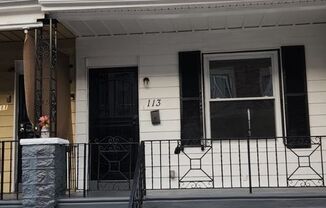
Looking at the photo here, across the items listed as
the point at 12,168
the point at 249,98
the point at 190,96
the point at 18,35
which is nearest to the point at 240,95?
the point at 249,98

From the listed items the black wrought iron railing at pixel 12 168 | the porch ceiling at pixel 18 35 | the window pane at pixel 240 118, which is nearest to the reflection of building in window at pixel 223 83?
the window pane at pixel 240 118

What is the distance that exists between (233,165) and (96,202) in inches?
101

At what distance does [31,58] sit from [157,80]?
7.43 feet

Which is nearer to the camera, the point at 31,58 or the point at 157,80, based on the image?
the point at 31,58

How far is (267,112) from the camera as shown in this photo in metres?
8.50

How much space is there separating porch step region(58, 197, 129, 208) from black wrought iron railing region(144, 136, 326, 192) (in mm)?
1339

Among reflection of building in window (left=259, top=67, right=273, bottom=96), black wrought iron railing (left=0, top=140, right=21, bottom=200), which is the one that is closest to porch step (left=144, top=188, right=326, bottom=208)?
reflection of building in window (left=259, top=67, right=273, bottom=96)

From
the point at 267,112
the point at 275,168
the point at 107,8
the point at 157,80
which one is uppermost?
the point at 107,8

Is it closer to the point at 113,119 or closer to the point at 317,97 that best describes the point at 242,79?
the point at 317,97

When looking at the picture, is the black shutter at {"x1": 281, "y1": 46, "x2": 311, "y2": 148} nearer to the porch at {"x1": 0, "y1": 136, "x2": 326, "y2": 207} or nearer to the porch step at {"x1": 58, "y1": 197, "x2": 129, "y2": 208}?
the porch at {"x1": 0, "y1": 136, "x2": 326, "y2": 207}

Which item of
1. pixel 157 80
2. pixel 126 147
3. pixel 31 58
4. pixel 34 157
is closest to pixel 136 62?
pixel 157 80

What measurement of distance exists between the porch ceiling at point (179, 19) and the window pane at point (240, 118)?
130 centimetres

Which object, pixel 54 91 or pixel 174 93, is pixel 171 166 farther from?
pixel 54 91

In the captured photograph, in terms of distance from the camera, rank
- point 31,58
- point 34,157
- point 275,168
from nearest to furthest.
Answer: point 34,157 → point 31,58 → point 275,168
